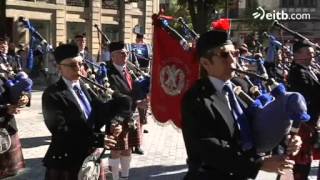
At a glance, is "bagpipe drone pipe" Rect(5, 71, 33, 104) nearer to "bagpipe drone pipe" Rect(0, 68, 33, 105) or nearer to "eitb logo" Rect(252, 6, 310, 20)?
"bagpipe drone pipe" Rect(0, 68, 33, 105)

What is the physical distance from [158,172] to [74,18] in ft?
74.7

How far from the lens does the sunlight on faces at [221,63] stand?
3.05 meters

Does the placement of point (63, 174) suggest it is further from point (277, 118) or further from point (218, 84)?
point (277, 118)

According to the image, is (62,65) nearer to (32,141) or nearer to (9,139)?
(9,139)

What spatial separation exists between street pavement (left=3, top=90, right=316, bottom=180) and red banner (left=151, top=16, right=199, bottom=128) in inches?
10.2

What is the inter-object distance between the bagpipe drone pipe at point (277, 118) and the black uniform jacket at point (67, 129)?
1521 millimetres

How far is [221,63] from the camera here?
3055mm

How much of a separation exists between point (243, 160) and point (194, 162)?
11.0 inches

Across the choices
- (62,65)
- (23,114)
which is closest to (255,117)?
(62,65)

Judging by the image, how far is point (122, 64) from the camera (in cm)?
679

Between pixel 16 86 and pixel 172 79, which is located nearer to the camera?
pixel 16 86

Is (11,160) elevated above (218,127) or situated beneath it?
situated beneath

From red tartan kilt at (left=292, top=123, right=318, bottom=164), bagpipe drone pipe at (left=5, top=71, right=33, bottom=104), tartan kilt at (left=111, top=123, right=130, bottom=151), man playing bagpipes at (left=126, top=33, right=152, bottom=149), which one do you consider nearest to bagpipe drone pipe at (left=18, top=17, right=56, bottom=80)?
bagpipe drone pipe at (left=5, top=71, right=33, bottom=104)

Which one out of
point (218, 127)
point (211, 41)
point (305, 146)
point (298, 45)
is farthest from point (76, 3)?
point (218, 127)
